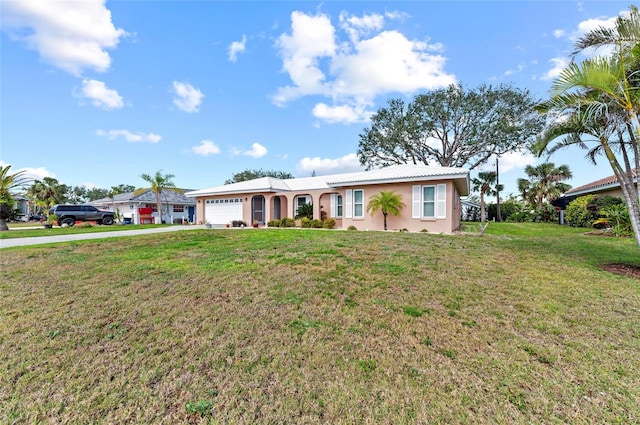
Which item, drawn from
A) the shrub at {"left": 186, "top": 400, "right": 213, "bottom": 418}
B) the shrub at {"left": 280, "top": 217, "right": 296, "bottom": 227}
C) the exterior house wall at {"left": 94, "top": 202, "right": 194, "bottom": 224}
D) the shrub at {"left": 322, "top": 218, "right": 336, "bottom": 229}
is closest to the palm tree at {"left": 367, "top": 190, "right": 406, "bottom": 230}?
the shrub at {"left": 322, "top": 218, "right": 336, "bottom": 229}

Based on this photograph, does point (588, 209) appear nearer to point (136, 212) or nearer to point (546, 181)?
point (546, 181)

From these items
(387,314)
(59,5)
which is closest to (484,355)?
(387,314)

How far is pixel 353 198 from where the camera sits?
55.3ft

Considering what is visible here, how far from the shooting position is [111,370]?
9.73 ft

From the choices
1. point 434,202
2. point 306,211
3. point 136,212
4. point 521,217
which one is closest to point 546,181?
point 521,217

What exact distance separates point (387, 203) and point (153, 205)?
97.5 feet

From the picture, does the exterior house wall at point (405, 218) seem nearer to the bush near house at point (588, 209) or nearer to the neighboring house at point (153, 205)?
the bush near house at point (588, 209)

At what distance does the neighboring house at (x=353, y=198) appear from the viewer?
14.2m

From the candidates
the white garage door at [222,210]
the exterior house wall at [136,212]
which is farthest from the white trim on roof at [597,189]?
the exterior house wall at [136,212]

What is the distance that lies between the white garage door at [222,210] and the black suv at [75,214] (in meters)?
9.54

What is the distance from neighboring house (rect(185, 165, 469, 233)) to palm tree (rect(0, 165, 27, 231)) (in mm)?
10824

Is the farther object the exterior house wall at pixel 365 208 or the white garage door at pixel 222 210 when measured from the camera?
the white garage door at pixel 222 210

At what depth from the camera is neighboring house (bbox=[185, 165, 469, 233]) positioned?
14234 millimetres

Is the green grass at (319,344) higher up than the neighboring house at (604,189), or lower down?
lower down
